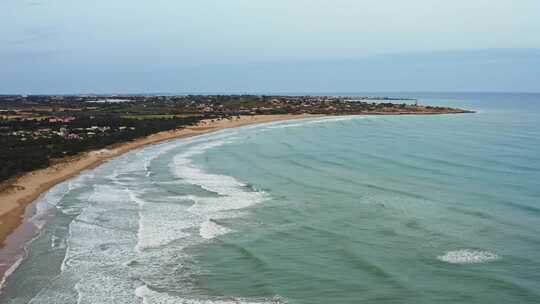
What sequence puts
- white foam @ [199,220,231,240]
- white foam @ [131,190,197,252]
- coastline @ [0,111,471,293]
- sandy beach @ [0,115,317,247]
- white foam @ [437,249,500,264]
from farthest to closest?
sandy beach @ [0,115,317,247]
white foam @ [199,220,231,240]
white foam @ [131,190,197,252]
coastline @ [0,111,471,293]
white foam @ [437,249,500,264]

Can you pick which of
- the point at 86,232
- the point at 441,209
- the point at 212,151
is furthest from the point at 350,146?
the point at 86,232

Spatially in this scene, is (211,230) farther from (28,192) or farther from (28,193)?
(28,192)


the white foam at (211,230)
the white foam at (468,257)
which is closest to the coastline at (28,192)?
the white foam at (211,230)

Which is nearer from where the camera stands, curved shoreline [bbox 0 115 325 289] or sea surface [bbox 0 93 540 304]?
sea surface [bbox 0 93 540 304]

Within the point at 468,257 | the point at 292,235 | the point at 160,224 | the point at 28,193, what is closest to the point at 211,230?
the point at 160,224

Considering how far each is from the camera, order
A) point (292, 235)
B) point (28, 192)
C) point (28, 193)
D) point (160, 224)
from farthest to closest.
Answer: point (28, 192) < point (28, 193) < point (160, 224) < point (292, 235)

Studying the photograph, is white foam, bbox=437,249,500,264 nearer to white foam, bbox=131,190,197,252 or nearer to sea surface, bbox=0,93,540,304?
sea surface, bbox=0,93,540,304

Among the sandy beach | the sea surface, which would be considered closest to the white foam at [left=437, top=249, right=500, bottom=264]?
the sea surface
